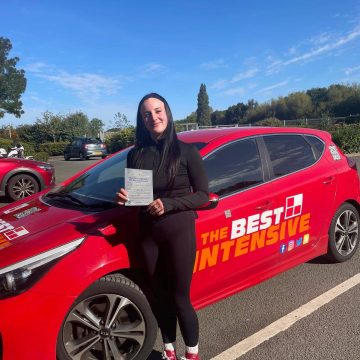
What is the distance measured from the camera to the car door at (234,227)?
9.54ft

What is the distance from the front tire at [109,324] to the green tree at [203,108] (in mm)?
92224

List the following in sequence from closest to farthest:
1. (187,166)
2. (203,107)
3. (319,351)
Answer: (187,166)
(319,351)
(203,107)

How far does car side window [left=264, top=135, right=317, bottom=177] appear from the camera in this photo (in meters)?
3.65

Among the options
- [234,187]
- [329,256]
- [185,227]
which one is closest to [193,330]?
[185,227]

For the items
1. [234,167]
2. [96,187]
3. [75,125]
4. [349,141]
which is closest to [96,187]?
[96,187]

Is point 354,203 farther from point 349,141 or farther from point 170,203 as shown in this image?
point 349,141

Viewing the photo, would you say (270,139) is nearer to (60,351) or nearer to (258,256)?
(258,256)

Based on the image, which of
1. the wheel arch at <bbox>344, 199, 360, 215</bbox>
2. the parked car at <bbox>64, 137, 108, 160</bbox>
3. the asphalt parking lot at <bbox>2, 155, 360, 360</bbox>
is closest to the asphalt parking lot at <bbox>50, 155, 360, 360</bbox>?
the asphalt parking lot at <bbox>2, 155, 360, 360</bbox>

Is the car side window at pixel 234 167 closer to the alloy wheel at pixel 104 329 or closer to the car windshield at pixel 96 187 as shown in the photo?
the car windshield at pixel 96 187

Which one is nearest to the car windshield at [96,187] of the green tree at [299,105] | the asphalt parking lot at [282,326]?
the asphalt parking lot at [282,326]

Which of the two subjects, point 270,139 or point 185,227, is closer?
point 185,227

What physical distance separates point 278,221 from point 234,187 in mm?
539

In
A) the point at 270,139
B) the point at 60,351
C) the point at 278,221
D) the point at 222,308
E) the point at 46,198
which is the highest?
the point at 270,139

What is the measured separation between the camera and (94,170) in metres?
3.74
